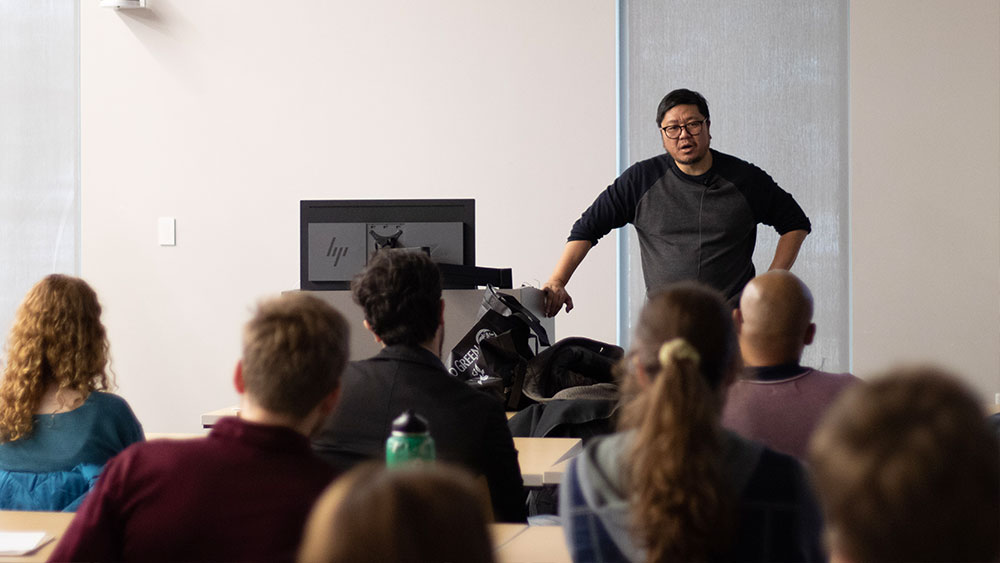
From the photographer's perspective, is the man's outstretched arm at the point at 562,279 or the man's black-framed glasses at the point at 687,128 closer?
the man's outstretched arm at the point at 562,279

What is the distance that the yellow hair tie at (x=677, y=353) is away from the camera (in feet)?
4.39

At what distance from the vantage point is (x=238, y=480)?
4.33 feet

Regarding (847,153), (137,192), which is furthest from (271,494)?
(137,192)

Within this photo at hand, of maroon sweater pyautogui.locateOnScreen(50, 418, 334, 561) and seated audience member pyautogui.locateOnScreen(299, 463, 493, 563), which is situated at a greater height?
seated audience member pyautogui.locateOnScreen(299, 463, 493, 563)

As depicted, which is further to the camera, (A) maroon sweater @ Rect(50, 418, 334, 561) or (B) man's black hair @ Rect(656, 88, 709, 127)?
(B) man's black hair @ Rect(656, 88, 709, 127)

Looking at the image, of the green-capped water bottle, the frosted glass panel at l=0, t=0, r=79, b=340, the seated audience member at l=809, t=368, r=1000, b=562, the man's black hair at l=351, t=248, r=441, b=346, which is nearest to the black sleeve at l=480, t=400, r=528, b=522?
the man's black hair at l=351, t=248, r=441, b=346

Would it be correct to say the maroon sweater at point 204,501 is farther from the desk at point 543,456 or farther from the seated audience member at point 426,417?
the desk at point 543,456

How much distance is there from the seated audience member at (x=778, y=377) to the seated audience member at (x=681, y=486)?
21.2 inches

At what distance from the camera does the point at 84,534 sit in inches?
52.9

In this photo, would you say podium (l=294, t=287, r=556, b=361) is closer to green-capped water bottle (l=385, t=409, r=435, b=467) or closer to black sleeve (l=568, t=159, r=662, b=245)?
black sleeve (l=568, t=159, r=662, b=245)

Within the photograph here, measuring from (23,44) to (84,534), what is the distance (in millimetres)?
4908

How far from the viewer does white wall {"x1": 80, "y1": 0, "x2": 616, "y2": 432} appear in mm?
5012

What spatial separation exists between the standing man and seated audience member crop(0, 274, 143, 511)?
1789 mm

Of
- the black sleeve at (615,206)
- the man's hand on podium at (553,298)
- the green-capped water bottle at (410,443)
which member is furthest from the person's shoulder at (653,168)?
the green-capped water bottle at (410,443)
